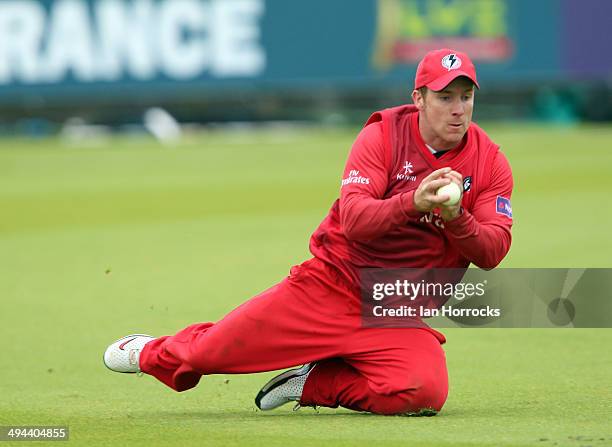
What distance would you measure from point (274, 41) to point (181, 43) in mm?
2207

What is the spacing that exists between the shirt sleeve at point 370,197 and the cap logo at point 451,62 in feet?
1.58

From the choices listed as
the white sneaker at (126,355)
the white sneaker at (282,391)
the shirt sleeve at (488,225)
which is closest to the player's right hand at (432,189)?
the shirt sleeve at (488,225)

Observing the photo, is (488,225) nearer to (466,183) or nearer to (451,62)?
Answer: (466,183)

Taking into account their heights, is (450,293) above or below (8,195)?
above

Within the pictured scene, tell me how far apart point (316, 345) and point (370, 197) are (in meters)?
0.78

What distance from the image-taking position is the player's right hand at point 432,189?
568cm

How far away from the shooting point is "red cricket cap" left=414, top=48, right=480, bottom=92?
6.05m

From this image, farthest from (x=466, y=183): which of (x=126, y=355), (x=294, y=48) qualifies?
(x=294, y=48)

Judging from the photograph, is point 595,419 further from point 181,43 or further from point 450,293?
point 181,43

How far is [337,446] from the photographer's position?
5441mm

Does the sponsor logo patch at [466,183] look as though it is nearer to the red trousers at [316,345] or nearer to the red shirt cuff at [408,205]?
the red shirt cuff at [408,205]

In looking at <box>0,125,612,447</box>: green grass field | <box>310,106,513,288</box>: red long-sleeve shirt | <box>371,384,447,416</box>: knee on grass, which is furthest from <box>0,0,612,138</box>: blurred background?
<box>371,384,447,416</box>: knee on grass

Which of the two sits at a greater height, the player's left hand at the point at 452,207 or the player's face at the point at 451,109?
the player's face at the point at 451,109

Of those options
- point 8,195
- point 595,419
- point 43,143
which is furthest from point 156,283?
point 43,143
